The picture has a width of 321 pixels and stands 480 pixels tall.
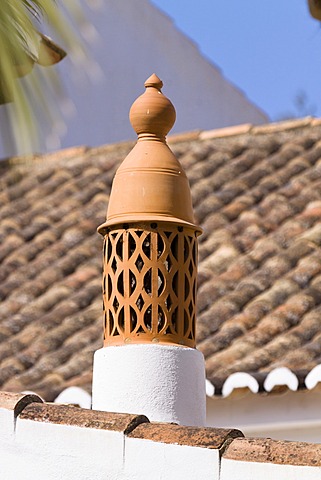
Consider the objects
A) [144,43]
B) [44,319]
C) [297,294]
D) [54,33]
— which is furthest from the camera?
[144,43]

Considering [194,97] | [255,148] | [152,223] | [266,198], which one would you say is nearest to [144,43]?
[194,97]

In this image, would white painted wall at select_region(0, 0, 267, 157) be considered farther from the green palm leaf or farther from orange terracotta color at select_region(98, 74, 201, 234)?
the green palm leaf

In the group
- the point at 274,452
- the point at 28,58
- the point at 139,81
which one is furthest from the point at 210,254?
the point at 139,81

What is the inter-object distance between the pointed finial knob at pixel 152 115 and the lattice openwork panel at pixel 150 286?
50 cm

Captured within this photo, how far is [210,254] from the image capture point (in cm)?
1006

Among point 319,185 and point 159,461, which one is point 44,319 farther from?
point 159,461

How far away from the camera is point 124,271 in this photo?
19.7 ft

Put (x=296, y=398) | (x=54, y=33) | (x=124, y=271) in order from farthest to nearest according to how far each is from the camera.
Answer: (x=296, y=398), (x=124, y=271), (x=54, y=33)

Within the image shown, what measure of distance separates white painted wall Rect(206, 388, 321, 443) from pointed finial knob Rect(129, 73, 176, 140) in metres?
Answer: 2.03

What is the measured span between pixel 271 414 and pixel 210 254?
250cm

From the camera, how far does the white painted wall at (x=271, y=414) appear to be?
7.66 meters

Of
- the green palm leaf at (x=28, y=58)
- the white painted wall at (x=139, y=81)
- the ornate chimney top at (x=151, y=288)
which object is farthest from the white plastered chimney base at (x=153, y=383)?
the white painted wall at (x=139, y=81)

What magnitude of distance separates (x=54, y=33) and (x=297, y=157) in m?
7.50

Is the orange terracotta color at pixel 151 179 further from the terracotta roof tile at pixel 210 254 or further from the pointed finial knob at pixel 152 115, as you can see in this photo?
the terracotta roof tile at pixel 210 254
